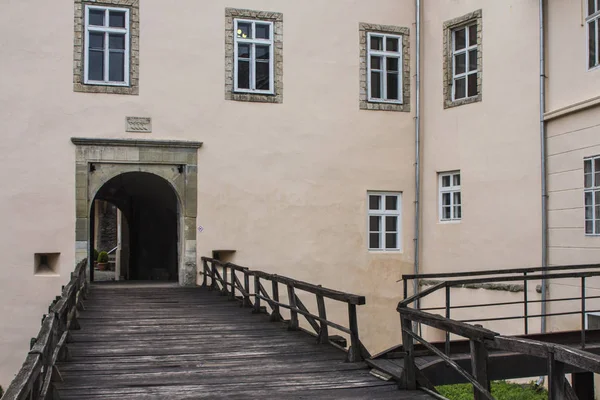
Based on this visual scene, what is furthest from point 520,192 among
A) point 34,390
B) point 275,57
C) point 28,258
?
point 34,390

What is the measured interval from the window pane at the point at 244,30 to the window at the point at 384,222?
3.99 m

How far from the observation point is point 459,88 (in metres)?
14.3

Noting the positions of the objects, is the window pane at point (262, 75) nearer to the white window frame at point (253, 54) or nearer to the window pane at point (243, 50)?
the white window frame at point (253, 54)

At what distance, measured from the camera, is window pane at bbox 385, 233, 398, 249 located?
49.9 ft

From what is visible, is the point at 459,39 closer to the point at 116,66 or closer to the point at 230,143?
the point at 230,143

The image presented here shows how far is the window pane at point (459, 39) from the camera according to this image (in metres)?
14.3

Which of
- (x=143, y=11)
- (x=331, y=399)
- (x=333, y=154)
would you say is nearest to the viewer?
(x=331, y=399)

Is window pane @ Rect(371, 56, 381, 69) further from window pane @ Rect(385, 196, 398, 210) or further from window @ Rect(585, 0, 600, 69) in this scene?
window @ Rect(585, 0, 600, 69)

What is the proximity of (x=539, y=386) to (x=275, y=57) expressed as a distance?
767 centimetres

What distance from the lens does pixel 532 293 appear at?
488 inches

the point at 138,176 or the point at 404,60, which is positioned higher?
the point at 404,60

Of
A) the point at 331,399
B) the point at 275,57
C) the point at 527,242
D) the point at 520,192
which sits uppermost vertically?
the point at 275,57

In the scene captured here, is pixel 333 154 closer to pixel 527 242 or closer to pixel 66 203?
pixel 527 242

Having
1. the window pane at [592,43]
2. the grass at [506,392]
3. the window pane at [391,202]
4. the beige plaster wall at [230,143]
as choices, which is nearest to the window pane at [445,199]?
the beige plaster wall at [230,143]
